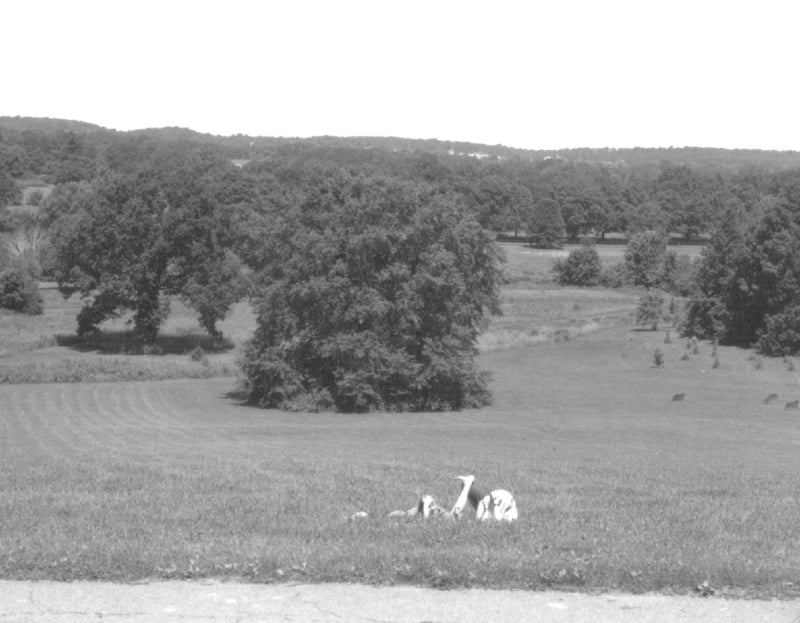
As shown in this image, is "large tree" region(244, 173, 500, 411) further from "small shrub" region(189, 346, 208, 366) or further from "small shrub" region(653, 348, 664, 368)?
"small shrub" region(653, 348, 664, 368)

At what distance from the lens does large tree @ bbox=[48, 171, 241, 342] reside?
245 feet

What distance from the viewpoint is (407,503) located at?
13.0m

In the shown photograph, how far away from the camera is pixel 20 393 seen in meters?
56.7

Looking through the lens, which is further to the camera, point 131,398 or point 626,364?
point 626,364

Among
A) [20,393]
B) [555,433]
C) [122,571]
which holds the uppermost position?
[122,571]

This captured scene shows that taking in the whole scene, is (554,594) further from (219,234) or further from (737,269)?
(737,269)

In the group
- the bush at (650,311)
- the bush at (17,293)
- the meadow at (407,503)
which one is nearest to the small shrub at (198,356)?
the bush at (17,293)

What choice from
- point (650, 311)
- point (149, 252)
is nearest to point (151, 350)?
point (149, 252)

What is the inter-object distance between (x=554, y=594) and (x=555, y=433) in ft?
97.6

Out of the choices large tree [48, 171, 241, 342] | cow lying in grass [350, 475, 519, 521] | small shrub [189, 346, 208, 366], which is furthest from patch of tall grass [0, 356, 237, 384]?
cow lying in grass [350, 475, 519, 521]

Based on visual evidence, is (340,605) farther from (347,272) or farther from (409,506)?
(347,272)

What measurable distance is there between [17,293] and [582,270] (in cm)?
6134

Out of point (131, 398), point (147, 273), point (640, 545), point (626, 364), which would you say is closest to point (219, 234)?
point (147, 273)

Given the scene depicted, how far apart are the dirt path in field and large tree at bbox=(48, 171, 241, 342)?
217 feet
